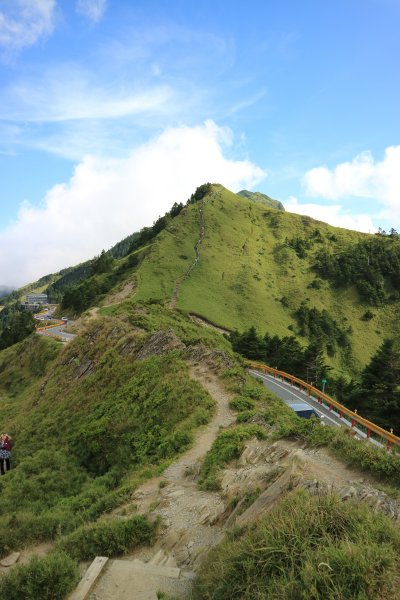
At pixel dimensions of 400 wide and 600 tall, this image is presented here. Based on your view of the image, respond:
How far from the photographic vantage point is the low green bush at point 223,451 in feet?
40.8

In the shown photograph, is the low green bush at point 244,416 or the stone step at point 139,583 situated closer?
the stone step at point 139,583

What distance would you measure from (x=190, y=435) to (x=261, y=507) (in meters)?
8.00

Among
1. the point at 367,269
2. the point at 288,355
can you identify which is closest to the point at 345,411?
the point at 288,355

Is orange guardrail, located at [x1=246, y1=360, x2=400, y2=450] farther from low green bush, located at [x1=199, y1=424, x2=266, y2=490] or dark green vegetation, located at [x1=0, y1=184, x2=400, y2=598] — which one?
low green bush, located at [x1=199, y1=424, x2=266, y2=490]

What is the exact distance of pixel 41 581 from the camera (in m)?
7.75

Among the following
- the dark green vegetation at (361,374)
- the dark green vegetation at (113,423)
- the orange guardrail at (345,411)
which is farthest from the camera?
the dark green vegetation at (361,374)

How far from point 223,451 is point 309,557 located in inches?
314

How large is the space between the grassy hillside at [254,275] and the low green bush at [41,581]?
7062cm

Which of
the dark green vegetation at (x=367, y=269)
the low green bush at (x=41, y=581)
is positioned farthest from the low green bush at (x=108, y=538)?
the dark green vegetation at (x=367, y=269)

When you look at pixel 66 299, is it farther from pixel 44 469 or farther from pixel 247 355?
pixel 44 469

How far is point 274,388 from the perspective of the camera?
35406 millimetres

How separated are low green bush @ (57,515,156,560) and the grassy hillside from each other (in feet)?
225

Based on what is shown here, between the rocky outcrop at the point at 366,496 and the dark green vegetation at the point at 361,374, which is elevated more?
the rocky outcrop at the point at 366,496

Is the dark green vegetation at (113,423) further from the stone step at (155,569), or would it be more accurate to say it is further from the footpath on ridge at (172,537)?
the stone step at (155,569)
